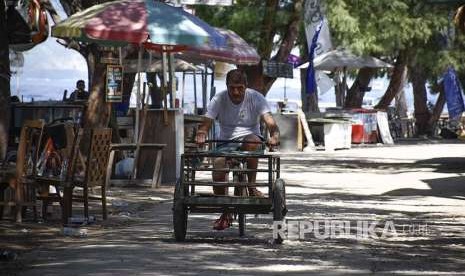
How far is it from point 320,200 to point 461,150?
16.4 metres

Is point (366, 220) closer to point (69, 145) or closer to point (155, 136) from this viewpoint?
point (69, 145)

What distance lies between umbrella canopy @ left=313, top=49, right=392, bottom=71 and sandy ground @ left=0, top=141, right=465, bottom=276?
18.8 m

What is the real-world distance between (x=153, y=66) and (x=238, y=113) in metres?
16.5

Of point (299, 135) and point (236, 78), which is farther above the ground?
point (236, 78)

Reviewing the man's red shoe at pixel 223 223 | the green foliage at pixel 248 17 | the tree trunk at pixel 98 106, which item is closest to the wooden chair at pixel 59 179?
the man's red shoe at pixel 223 223

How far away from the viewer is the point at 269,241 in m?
10.0

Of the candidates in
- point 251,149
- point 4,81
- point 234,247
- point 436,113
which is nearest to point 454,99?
point 436,113

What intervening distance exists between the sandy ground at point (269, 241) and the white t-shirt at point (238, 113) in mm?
1084

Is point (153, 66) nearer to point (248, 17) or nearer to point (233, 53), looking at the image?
point (233, 53)

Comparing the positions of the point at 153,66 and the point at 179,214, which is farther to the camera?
the point at 153,66

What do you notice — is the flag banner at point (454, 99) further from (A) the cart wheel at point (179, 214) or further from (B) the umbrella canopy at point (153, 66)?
(A) the cart wheel at point (179, 214)

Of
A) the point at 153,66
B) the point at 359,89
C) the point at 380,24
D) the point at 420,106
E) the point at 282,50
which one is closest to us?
the point at 153,66

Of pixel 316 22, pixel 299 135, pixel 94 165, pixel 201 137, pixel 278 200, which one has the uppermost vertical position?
pixel 316 22

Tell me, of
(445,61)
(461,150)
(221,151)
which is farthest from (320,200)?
(445,61)
